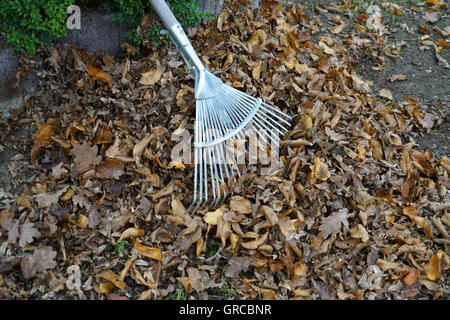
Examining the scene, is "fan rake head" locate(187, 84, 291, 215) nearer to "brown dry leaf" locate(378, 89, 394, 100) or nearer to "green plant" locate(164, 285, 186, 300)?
"green plant" locate(164, 285, 186, 300)

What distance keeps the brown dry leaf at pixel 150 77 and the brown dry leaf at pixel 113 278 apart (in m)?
1.14

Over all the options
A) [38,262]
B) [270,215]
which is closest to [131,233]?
[38,262]

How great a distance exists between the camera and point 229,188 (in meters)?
2.51

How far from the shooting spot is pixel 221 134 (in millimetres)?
2590

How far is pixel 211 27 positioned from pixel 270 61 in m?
0.46

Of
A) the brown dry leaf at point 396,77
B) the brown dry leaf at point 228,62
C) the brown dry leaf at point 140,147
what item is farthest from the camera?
the brown dry leaf at point 396,77

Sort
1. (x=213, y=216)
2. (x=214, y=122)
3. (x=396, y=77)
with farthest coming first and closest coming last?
1. (x=396, y=77)
2. (x=214, y=122)
3. (x=213, y=216)

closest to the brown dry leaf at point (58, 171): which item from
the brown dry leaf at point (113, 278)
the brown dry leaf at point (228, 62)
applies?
the brown dry leaf at point (113, 278)

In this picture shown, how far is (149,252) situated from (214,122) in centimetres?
82

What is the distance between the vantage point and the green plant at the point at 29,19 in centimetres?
237

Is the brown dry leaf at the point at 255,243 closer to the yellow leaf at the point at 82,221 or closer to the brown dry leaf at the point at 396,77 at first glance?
the yellow leaf at the point at 82,221

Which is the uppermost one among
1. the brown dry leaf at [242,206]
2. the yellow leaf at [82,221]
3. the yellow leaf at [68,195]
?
the yellow leaf at [68,195]

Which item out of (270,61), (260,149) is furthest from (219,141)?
(270,61)

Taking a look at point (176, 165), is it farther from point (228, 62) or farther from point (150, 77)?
point (228, 62)
